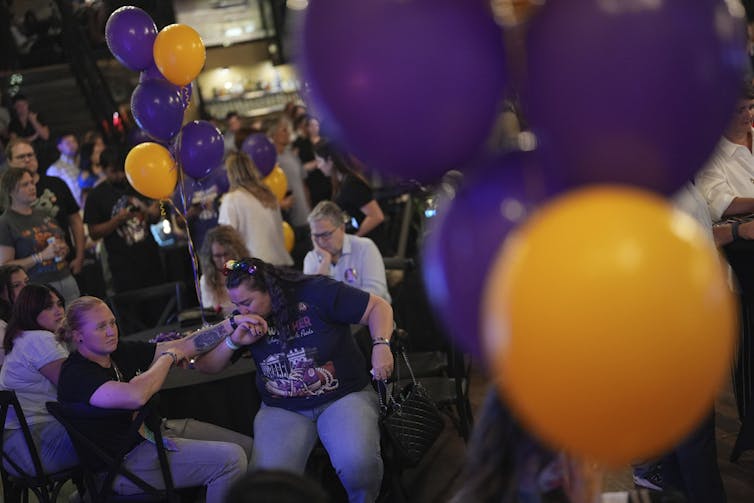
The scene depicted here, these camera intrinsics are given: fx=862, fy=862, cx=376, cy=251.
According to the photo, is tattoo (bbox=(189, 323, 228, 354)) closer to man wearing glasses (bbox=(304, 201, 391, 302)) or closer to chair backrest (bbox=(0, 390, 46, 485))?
chair backrest (bbox=(0, 390, 46, 485))

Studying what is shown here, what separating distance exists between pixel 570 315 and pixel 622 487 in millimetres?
2536

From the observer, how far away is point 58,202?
5117mm

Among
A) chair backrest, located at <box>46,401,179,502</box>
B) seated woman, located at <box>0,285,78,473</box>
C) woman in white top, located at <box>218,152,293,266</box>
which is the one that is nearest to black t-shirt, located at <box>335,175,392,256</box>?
woman in white top, located at <box>218,152,293,266</box>

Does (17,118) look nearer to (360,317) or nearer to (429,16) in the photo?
(360,317)

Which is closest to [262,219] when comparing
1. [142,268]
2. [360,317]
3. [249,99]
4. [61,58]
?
[142,268]

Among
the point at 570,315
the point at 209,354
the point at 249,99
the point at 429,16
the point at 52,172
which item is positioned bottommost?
the point at 249,99

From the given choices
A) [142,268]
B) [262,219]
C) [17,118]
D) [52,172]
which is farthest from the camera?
[17,118]

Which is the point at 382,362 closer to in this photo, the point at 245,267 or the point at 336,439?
the point at 336,439

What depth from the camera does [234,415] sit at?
3473 millimetres

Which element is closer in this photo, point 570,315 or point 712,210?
Result: point 570,315

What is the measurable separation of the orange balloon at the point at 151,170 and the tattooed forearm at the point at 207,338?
103 centimetres

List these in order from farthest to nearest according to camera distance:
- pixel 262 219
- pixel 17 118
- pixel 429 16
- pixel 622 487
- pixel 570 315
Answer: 1. pixel 17 118
2. pixel 262 219
3. pixel 622 487
4. pixel 429 16
5. pixel 570 315

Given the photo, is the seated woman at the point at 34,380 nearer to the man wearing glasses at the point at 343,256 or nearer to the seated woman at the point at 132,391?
the seated woman at the point at 132,391

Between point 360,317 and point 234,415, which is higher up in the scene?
point 360,317
